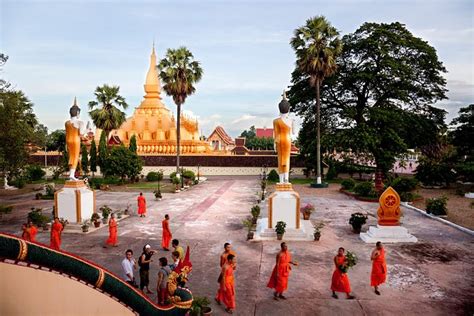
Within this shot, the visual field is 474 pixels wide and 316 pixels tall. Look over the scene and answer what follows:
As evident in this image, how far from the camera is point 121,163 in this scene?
31672mm

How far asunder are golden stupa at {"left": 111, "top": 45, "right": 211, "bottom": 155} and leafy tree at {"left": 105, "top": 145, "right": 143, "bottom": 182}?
11.9m

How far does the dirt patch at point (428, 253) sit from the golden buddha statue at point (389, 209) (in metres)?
1.05

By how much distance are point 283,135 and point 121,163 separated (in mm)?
20777

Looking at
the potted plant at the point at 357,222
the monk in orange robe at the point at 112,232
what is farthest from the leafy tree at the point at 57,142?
the potted plant at the point at 357,222

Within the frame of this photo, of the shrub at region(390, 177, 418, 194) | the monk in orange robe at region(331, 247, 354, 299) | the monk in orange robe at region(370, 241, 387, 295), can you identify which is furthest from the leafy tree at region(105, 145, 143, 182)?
the monk in orange robe at region(370, 241, 387, 295)

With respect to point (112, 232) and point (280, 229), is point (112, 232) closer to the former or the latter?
point (112, 232)

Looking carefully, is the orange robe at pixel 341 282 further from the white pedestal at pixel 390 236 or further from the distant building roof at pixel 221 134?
the distant building roof at pixel 221 134

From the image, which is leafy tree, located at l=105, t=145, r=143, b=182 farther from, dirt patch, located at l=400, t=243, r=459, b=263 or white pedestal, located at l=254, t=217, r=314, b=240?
dirt patch, located at l=400, t=243, r=459, b=263

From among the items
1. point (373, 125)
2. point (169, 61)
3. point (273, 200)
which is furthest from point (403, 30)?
point (273, 200)

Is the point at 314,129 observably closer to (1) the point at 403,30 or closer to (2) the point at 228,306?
(1) the point at 403,30

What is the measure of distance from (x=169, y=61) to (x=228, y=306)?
2648cm

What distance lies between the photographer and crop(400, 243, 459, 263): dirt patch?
38.5ft

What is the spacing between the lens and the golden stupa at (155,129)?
150ft

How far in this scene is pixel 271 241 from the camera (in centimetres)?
1378
